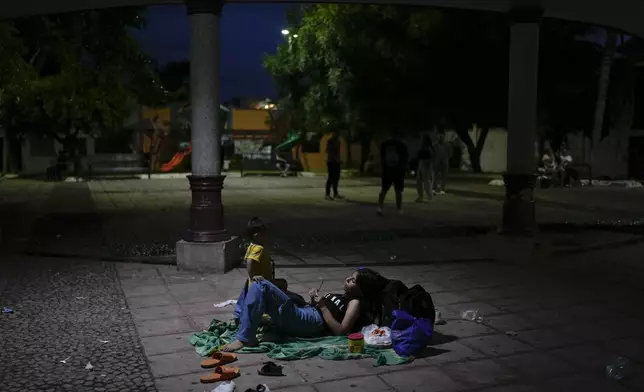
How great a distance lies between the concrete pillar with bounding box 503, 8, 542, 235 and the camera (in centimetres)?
1006

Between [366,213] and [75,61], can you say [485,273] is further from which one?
[75,61]

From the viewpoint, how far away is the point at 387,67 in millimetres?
22797

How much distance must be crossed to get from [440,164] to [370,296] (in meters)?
13.4

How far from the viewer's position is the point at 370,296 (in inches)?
216

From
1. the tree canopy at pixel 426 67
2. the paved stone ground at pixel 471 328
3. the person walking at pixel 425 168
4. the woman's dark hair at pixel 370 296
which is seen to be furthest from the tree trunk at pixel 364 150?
the woman's dark hair at pixel 370 296

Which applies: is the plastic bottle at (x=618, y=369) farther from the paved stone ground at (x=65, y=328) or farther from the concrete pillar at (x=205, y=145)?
the concrete pillar at (x=205, y=145)

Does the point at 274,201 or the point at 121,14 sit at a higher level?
the point at 121,14

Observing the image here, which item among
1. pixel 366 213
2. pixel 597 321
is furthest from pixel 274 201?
pixel 597 321

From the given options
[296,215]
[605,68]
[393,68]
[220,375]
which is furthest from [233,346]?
[605,68]

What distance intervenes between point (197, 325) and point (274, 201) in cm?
1154

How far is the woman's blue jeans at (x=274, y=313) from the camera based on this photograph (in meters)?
5.12

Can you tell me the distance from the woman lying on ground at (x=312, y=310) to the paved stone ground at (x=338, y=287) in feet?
1.02

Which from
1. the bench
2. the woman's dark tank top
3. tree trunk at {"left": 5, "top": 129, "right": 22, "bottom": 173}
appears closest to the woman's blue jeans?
the woman's dark tank top

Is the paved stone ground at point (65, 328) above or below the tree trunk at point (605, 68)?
below
